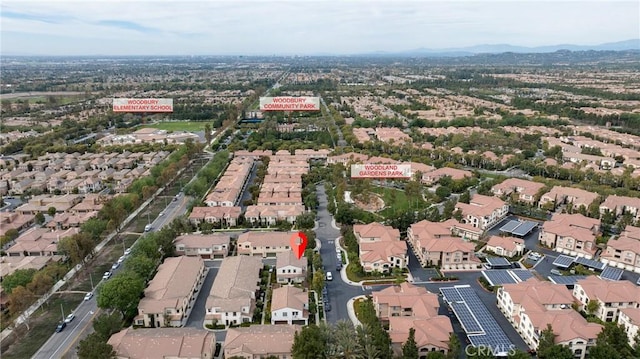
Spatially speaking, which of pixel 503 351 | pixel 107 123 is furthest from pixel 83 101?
pixel 503 351

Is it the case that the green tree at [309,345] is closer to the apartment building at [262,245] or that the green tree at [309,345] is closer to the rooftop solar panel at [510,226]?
the apartment building at [262,245]

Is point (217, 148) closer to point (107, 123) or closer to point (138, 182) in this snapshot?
point (138, 182)

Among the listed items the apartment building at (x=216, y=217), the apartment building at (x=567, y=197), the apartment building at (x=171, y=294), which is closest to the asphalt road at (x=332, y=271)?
the apartment building at (x=216, y=217)

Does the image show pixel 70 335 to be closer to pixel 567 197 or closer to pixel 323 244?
pixel 323 244

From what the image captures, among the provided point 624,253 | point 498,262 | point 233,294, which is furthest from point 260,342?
point 624,253

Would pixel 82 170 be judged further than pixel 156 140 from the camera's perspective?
No

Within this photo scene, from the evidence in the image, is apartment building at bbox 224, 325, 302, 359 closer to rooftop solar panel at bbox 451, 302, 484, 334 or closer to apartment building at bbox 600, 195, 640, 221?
rooftop solar panel at bbox 451, 302, 484, 334

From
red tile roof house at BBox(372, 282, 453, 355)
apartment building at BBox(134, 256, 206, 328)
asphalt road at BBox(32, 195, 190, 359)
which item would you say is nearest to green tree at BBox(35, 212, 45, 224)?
asphalt road at BBox(32, 195, 190, 359)
